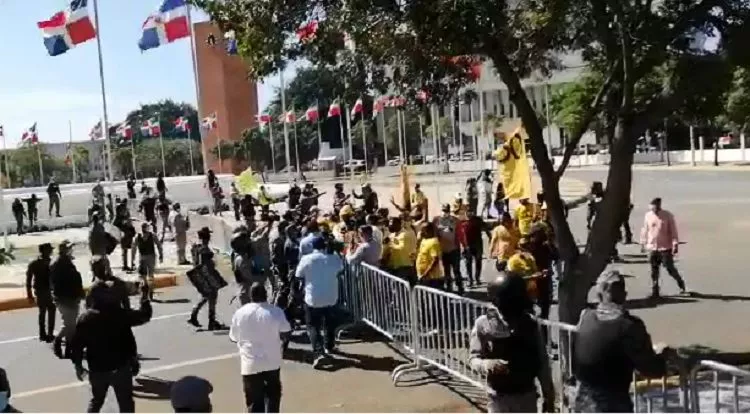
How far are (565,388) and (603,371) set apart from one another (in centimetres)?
231

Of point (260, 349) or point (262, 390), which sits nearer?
point (260, 349)

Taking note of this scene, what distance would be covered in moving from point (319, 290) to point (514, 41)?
3670mm

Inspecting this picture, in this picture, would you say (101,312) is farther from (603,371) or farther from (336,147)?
(336,147)

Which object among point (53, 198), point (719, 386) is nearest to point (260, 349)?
point (719, 386)

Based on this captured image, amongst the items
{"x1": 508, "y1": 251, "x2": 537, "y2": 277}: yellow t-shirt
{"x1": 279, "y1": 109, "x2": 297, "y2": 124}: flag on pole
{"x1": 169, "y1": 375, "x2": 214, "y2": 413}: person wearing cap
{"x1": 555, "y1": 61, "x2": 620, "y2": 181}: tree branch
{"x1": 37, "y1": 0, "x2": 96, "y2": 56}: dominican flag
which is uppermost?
{"x1": 37, "y1": 0, "x2": 96, "y2": 56}: dominican flag

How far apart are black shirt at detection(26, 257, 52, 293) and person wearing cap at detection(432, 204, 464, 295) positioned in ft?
19.8

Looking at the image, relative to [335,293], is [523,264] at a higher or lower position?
higher

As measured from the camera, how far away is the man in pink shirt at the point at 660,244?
15.1 metres

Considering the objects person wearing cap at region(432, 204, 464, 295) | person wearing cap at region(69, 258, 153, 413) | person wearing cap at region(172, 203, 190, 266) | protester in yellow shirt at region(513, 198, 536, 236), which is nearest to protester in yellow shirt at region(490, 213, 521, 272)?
person wearing cap at region(432, 204, 464, 295)

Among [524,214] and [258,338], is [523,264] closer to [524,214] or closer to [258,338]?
[258,338]

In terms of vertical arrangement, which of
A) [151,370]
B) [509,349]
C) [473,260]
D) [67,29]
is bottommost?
[151,370]

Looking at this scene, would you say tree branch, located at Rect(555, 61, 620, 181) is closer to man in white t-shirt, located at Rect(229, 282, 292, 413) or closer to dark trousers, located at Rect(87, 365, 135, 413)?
man in white t-shirt, located at Rect(229, 282, 292, 413)

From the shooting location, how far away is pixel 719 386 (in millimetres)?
6969

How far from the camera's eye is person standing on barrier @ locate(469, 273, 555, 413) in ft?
18.8
